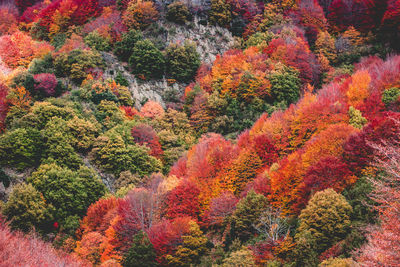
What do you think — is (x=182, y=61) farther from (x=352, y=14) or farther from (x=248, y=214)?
(x=248, y=214)

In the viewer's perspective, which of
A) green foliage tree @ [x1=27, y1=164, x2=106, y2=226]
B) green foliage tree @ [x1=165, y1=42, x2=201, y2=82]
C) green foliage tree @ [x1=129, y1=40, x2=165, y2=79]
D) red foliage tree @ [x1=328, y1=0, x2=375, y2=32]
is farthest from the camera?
red foliage tree @ [x1=328, y1=0, x2=375, y2=32]

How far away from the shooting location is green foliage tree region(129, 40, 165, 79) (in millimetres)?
66438

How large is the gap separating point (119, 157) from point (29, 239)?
15.3 m

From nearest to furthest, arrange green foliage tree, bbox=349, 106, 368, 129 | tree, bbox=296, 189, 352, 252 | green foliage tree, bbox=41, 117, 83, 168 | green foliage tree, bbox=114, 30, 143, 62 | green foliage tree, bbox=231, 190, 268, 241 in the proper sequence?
tree, bbox=296, 189, 352, 252
green foliage tree, bbox=231, 190, 268, 241
green foliage tree, bbox=349, 106, 368, 129
green foliage tree, bbox=41, 117, 83, 168
green foliage tree, bbox=114, 30, 143, 62

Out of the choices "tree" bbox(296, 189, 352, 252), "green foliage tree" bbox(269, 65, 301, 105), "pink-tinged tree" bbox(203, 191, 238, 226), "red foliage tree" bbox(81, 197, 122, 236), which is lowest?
"red foliage tree" bbox(81, 197, 122, 236)

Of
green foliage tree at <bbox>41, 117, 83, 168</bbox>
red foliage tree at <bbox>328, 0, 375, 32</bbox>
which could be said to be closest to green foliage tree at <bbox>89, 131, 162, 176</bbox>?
green foliage tree at <bbox>41, 117, 83, 168</bbox>

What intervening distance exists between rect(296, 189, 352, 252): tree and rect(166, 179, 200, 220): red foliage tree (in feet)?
43.7

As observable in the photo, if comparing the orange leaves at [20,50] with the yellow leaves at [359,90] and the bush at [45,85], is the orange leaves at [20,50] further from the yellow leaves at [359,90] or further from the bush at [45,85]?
the yellow leaves at [359,90]

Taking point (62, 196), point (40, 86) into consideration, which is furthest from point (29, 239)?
point (40, 86)

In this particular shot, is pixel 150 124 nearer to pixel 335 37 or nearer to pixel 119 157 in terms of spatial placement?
pixel 119 157

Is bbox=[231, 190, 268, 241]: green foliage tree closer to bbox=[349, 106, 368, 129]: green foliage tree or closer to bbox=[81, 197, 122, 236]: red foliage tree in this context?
bbox=[81, 197, 122, 236]: red foliage tree

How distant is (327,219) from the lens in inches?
1176

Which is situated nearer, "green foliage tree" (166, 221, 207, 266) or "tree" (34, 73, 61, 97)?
"green foliage tree" (166, 221, 207, 266)

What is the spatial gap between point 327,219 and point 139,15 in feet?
184
